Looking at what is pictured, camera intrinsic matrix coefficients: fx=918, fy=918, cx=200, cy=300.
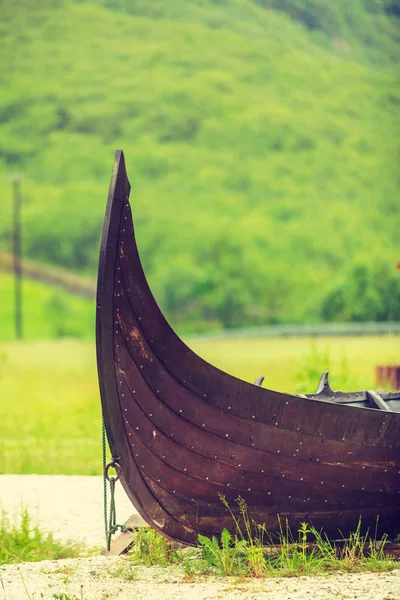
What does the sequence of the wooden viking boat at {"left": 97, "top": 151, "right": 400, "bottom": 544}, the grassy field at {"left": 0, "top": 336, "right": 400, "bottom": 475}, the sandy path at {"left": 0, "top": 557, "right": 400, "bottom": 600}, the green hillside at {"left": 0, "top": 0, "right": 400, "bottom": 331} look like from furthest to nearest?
the green hillside at {"left": 0, "top": 0, "right": 400, "bottom": 331}, the grassy field at {"left": 0, "top": 336, "right": 400, "bottom": 475}, the wooden viking boat at {"left": 97, "top": 151, "right": 400, "bottom": 544}, the sandy path at {"left": 0, "top": 557, "right": 400, "bottom": 600}

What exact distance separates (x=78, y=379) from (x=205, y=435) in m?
17.7

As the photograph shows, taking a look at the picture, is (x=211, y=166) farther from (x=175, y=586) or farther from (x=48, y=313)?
(x=175, y=586)

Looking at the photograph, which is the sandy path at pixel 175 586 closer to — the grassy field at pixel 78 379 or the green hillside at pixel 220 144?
the grassy field at pixel 78 379

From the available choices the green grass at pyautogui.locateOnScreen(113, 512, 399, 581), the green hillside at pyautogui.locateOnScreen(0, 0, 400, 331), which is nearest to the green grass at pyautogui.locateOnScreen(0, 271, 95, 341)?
the green hillside at pyautogui.locateOnScreen(0, 0, 400, 331)

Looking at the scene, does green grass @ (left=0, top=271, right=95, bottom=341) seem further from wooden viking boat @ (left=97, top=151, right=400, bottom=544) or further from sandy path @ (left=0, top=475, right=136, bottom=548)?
wooden viking boat @ (left=97, top=151, right=400, bottom=544)

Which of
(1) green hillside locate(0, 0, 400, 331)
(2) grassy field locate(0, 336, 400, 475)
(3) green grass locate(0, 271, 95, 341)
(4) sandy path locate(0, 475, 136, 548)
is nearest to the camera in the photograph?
(4) sandy path locate(0, 475, 136, 548)

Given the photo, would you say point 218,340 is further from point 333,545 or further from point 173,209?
point 173,209

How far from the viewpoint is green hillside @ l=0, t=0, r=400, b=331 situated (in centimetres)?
6488

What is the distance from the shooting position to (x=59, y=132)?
8544cm

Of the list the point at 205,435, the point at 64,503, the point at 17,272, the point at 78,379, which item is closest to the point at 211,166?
the point at 17,272

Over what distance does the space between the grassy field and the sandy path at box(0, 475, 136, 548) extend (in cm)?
93

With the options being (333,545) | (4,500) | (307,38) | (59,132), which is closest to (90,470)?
(4,500)

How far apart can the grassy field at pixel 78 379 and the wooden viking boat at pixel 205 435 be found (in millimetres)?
4868

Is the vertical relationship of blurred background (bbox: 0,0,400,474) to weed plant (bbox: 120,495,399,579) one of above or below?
above
